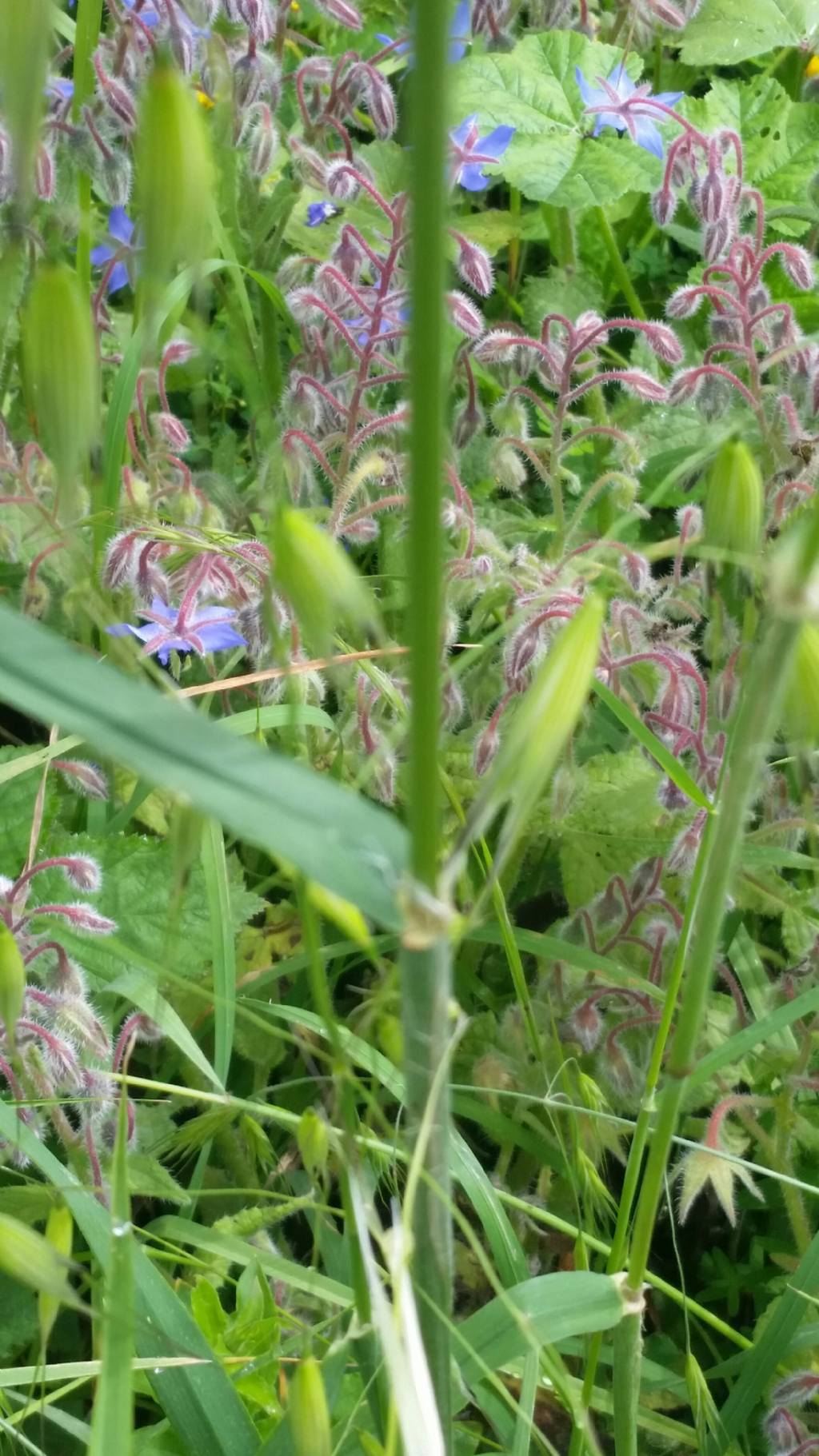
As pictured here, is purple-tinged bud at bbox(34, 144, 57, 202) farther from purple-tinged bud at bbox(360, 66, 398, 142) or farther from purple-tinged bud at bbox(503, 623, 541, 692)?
purple-tinged bud at bbox(503, 623, 541, 692)

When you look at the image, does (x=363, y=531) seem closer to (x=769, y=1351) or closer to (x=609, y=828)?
(x=609, y=828)

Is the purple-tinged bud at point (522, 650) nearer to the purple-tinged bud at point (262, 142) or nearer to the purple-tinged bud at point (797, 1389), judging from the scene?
the purple-tinged bud at point (797, 1389)

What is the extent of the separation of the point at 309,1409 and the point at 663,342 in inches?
42.7

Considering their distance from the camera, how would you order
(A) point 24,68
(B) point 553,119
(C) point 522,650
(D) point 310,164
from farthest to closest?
(B) point 553,119, (D) point 310,164, (C) point 522,650, (A) point 24,68

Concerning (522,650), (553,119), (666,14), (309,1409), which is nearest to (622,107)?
(666,14)

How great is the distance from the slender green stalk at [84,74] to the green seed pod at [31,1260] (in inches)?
28.3

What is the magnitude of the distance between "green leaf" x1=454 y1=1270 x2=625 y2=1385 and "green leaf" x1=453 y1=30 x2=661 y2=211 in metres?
1.37

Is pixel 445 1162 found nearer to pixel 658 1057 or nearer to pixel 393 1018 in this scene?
pixel 393 1018

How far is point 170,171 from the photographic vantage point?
0.44 meters

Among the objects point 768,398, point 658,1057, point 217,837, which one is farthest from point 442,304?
point 768,398

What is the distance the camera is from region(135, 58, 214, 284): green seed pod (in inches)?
17.1

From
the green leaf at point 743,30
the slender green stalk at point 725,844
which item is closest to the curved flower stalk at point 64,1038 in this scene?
the slender green stalk at point 725,844

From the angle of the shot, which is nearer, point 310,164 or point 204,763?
point 204,763

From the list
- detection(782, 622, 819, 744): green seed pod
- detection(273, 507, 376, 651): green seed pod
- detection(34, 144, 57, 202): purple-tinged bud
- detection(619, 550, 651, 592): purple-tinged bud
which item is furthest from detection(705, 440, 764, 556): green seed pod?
detection(34, 144, 57, 202): purple-tinged bud
